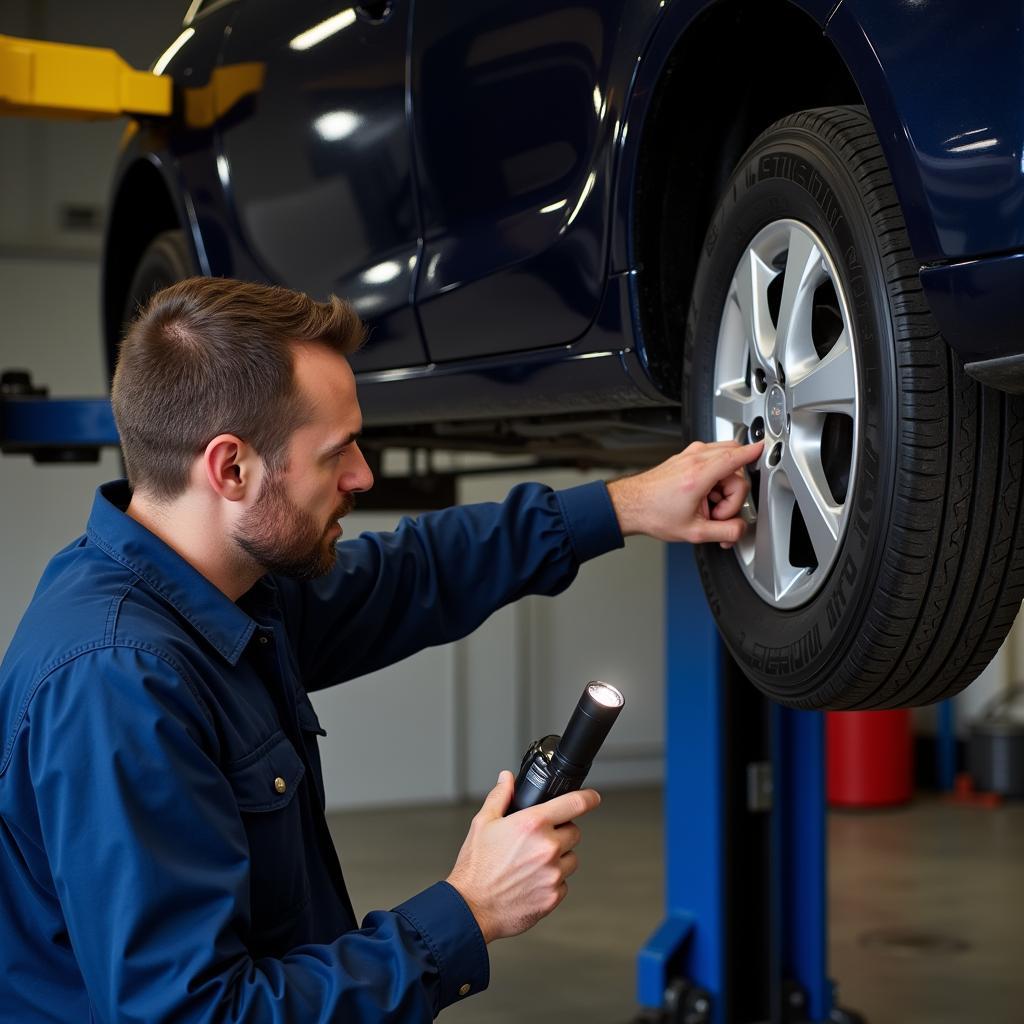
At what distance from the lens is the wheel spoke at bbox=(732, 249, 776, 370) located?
1657 millimetres

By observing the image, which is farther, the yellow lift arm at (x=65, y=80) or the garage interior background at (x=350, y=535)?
the garage interior background at (x=350, y=535)

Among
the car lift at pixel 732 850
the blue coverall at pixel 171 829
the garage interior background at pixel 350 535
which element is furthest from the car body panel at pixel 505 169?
the garage interior background at pixel 350 535

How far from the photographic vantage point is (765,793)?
403 cm

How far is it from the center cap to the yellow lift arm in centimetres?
176

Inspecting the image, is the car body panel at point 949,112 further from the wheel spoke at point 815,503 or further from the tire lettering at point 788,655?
the tire lettering at point 788,655

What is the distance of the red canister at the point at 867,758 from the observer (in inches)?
313

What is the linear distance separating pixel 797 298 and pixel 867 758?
22.2 feet

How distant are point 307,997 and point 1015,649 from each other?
7803 mm

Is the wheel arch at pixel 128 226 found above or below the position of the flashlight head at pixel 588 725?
above

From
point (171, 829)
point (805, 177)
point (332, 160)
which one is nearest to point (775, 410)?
point (805, 177)

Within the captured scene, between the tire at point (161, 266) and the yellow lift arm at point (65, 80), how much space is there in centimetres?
27

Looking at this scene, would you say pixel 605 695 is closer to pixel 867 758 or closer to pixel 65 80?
pixel 65 80

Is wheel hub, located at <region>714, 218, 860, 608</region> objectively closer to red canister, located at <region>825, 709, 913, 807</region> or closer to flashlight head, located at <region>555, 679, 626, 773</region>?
flashlight head, located at <region>555, 679, 626, 773</region>

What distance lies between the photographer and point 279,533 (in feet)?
5.09
